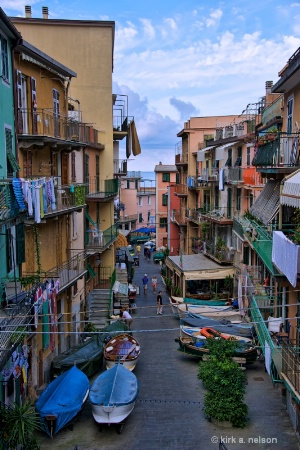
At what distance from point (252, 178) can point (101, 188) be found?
11691 mm

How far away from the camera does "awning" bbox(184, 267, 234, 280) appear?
36469 millimetres

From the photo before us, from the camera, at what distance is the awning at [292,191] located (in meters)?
14.4

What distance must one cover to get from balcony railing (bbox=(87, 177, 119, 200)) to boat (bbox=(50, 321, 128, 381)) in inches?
466

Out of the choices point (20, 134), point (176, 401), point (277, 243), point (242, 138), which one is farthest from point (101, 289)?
point (277, 243)

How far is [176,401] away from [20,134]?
12175mm

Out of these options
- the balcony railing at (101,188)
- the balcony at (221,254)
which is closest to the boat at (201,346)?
the balcony at (221,254)

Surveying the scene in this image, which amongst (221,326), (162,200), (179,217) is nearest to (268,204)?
(221,326)

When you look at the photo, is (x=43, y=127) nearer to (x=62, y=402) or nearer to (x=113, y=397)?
(x=62, y=402)

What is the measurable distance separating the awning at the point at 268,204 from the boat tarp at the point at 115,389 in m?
Answer: 8.09

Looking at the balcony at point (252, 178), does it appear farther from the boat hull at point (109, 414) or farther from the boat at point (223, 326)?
the boat hull at point (109, 414)

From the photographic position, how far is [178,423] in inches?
728

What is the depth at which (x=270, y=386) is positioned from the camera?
72.6 ft

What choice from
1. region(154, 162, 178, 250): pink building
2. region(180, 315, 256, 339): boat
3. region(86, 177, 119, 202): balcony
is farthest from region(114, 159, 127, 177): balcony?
region(154, 162, 178, 250): pink building

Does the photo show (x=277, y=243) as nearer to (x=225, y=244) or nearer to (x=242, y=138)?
(x=242, y=138)
